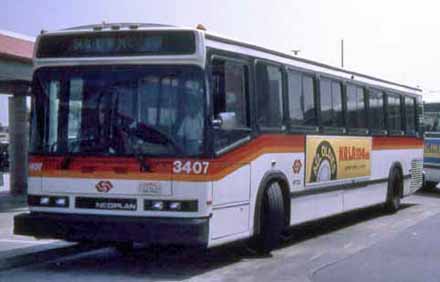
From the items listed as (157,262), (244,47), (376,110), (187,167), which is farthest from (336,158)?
(187,167)

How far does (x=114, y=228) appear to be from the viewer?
424 inches

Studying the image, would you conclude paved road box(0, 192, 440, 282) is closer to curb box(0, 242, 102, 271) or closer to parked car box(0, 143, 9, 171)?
curb box(0, 242, 102, 271)

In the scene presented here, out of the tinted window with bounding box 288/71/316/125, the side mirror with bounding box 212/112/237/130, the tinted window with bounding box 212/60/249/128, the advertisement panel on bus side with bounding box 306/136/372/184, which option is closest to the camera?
the side mirror with bounding box 212/112/237/130

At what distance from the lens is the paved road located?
10.8 m

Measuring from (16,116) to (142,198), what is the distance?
1477 cm

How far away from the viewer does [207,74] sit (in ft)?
35.5

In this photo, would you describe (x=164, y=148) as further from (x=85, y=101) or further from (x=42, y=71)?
(x=42, y=71)

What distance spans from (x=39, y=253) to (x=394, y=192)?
419 inches

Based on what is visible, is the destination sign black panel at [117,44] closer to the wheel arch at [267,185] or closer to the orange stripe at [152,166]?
the orange stripe at [152,166]

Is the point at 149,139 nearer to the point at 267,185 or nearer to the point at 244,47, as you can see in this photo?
the point at 244,47

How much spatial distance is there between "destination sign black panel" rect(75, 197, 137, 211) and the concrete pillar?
557 inches

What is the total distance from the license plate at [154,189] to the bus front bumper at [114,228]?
0.31 meters

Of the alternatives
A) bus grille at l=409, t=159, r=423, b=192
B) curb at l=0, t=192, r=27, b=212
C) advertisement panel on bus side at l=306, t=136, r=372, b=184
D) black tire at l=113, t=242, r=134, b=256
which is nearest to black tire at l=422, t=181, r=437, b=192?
bus grille at l=409, t=159, r=423, b=192

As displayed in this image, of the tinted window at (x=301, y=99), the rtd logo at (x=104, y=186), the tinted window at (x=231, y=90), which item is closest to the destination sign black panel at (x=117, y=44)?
the tinted window at (x=231, y=90)
